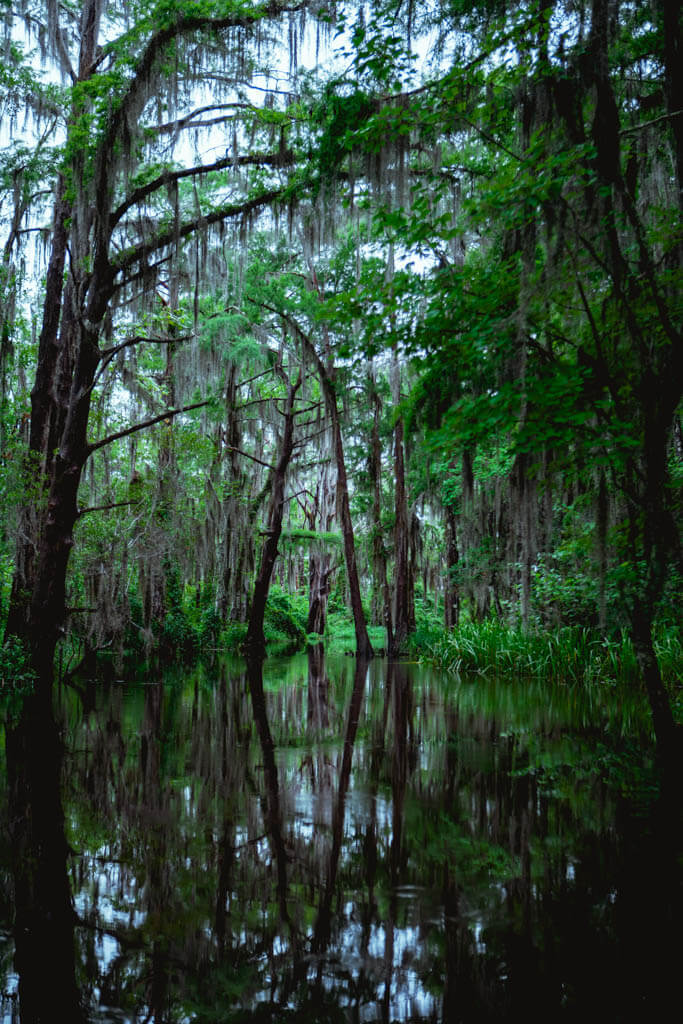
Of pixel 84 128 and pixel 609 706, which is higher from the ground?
pixel 84 128

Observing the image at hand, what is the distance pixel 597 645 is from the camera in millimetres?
10055

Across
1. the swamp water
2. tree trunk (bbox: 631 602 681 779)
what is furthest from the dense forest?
the swamp water

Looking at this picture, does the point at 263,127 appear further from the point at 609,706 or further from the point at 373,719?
the point at 609,706

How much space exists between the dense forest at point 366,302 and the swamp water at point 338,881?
4.94ft

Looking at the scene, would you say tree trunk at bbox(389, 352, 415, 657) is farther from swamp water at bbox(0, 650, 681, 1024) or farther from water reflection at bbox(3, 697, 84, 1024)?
water reflection at bbox(3, 697, 84, 1024)

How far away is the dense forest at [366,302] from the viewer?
174 inches

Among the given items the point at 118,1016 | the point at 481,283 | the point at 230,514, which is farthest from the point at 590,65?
the point at 230,514

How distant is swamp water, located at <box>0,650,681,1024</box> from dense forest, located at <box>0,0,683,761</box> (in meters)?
1.51

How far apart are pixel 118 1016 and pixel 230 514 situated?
14202mm

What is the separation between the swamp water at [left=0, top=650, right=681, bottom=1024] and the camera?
6.30 feet

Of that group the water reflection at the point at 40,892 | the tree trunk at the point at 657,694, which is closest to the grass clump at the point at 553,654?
the tree trunk at the point at 657,694

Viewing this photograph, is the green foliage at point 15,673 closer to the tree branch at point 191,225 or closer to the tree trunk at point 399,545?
the tree branch at point 191,225

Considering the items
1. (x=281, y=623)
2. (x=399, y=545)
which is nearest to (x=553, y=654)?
(x=399, y=545)

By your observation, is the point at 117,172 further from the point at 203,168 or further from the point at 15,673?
the point at 15,673
